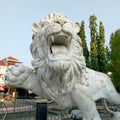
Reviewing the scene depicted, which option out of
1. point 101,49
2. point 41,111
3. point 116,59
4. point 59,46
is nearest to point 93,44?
point 101,49

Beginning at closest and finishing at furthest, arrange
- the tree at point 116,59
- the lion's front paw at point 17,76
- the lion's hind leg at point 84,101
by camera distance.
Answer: the lion's hind leg at point 84,101
the lion's front paw at point 17,76
the tree at point 116,59

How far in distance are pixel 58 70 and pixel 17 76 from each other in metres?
0.71

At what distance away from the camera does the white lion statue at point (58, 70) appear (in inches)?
123

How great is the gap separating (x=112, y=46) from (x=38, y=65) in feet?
50.5

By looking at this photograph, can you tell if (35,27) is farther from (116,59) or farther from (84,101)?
(116,59)

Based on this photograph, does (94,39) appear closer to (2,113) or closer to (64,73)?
(2,113)

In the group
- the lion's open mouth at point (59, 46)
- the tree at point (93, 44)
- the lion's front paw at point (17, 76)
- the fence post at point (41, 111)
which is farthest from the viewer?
the tree at point (93, 44)

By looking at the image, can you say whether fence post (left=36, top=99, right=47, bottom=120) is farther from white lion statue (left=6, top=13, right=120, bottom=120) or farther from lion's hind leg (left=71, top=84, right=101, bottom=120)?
lion's hind leg (left=71, top=84, right=101, bottom=120)

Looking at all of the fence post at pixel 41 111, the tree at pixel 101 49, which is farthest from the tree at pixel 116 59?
the fence post at pixel 41 111

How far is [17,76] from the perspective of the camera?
349 cm

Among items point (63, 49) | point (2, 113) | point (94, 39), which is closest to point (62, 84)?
point (63, 49)

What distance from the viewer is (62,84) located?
3.33 metres

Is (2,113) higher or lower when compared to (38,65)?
lower

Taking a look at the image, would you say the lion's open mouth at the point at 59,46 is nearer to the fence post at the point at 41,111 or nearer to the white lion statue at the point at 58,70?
the white lion statue at the point at 58,70
